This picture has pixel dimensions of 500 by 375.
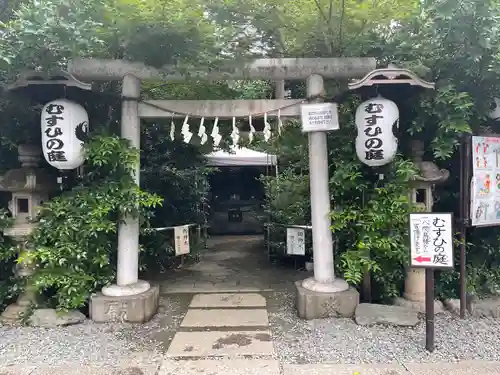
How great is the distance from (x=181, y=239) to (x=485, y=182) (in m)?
5.18

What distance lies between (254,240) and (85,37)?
9.02 meters

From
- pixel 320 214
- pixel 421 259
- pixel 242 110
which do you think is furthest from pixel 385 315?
pixel 242 110

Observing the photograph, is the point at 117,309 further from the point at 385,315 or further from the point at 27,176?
the point at 385,315

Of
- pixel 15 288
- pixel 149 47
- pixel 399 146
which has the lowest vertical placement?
pixel 15 288

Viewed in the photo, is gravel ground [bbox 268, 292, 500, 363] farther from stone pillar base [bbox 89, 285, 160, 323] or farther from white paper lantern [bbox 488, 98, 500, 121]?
white paper lantern [bbox 488, 98, 500, 121]

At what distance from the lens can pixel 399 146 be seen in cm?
577

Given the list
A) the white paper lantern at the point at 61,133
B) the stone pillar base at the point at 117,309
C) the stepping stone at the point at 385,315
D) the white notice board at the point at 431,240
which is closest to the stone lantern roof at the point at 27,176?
the white paper lantern at the point at 61,133

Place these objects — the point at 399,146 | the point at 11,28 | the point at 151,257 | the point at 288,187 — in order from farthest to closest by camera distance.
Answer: the point at 288,187
the point at 151,257
the point at 399,146
the point at 11,28

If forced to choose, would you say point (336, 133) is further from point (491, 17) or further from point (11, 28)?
point (11, 28)

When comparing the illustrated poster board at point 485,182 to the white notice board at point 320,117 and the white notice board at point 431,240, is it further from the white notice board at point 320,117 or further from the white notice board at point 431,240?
the white notice board at point 320,117

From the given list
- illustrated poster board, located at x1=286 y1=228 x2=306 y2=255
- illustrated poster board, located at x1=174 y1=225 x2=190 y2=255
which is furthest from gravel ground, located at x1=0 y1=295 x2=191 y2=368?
illustrated poster board, located at x1=286 y1=228 x2=306 y2=255

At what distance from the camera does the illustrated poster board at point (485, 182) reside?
212 inches

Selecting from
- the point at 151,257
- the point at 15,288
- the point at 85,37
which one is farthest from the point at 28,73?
the point at 151,257

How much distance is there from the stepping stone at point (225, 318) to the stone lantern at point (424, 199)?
1.96m
